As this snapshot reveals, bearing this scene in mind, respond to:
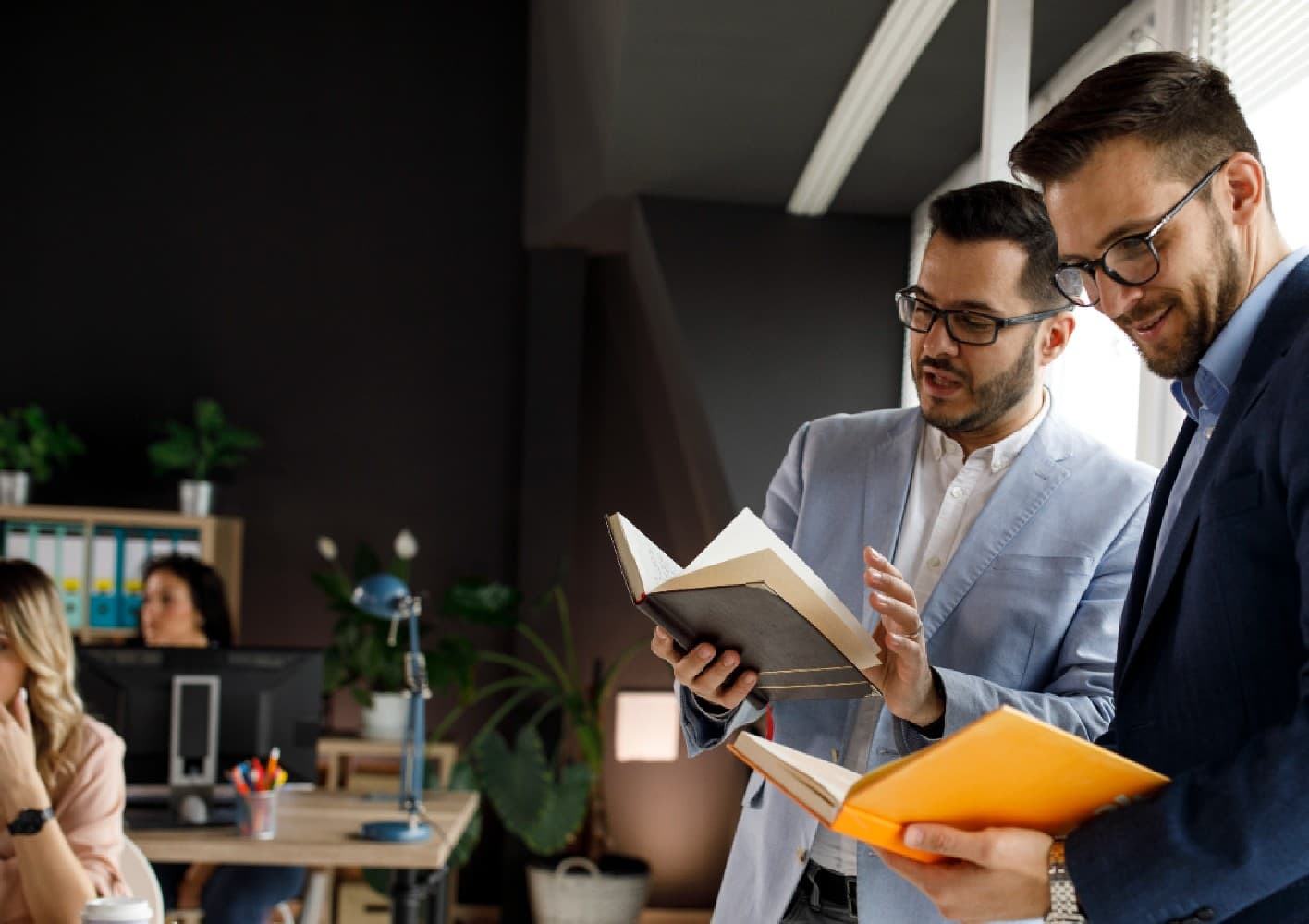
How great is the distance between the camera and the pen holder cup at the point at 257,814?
3125mm

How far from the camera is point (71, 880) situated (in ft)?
7.03

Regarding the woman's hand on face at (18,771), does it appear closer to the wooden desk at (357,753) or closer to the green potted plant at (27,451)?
the wooden desk at (357,753)

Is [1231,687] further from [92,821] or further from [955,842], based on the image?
[92,821]

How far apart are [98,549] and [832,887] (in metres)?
4.28

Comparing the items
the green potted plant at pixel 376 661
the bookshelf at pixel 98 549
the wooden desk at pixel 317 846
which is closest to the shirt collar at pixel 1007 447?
the wooden desk at pixel 317 846

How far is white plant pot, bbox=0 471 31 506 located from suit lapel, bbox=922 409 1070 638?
456 centimetres

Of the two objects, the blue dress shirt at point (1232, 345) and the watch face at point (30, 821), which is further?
the watch face at point (30, 821)

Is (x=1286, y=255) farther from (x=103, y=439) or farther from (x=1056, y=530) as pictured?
(x=103, y=439)

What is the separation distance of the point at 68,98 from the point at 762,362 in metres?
3.74

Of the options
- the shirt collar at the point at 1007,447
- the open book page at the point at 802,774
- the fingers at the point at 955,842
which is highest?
the shirt collar at the point at 1007,447

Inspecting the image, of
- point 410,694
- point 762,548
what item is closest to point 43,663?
point 410,694

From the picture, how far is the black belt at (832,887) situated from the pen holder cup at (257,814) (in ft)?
6.25

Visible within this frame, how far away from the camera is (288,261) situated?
5867 mm

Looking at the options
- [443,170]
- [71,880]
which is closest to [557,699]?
[443,170]
